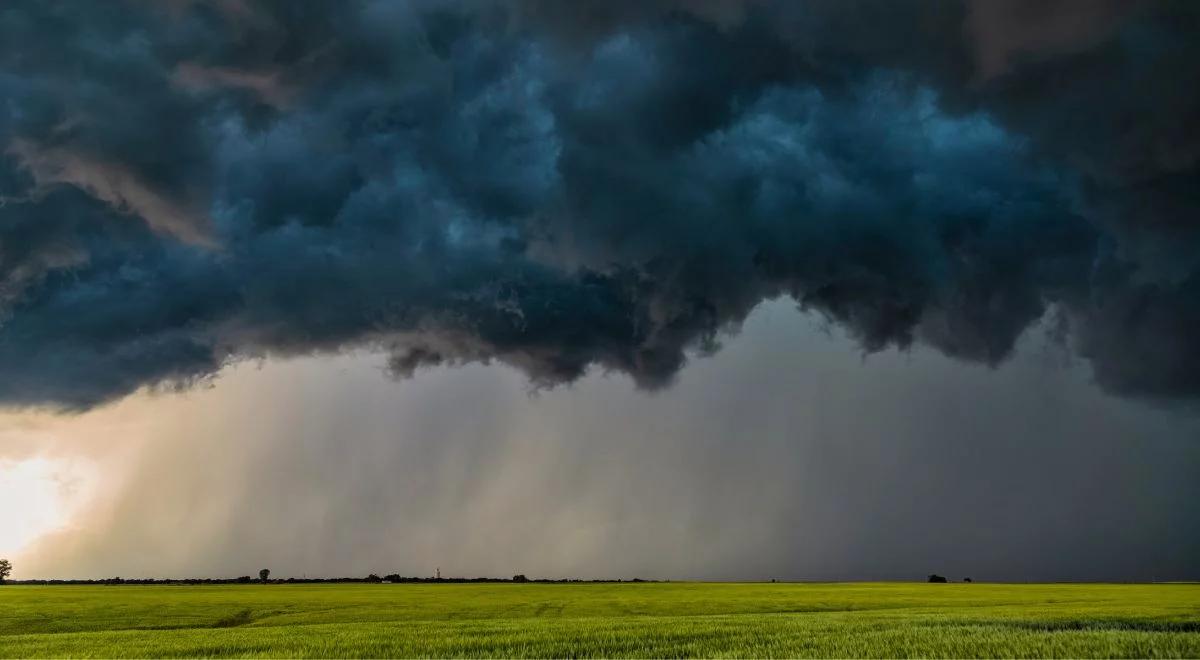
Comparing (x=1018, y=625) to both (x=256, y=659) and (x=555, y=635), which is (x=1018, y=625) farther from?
(x=256, y=659)

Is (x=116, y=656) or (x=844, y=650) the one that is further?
(x=116, y=656)

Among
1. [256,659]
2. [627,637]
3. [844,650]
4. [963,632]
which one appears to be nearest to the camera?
[844,650]

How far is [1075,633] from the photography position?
59.1ft

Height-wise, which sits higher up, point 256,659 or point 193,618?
point 256,659

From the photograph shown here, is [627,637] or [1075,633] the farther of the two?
[627,637]

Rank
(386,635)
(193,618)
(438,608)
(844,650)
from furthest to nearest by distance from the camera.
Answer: (438,608)
(193,618)
(386,635)
(844,650)

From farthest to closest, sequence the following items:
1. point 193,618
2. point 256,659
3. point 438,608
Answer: point 438,608
point 193,618
point 256,659

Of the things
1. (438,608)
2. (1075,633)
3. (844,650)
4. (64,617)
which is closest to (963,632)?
(1075,633)

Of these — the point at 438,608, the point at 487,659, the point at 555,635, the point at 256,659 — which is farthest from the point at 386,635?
the point at 438,608

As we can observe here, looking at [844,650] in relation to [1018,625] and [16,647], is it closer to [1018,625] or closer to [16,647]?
[1018,625]

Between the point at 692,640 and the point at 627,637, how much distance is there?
2094 millimetres

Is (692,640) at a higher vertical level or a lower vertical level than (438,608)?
higher

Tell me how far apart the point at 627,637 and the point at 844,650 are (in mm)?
7660

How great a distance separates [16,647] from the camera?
1024 inches
